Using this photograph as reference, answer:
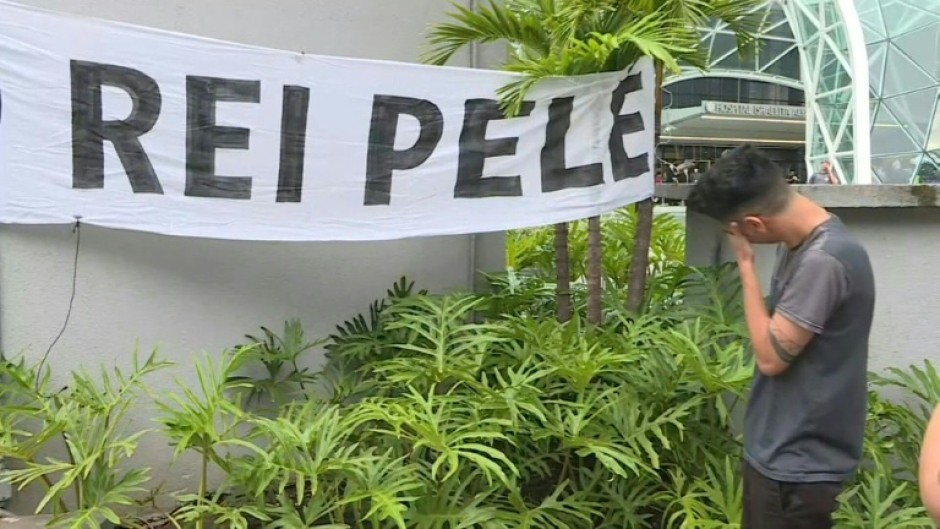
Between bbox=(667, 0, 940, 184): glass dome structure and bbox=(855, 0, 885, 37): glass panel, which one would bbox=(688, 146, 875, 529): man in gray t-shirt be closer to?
bbox=(667, 0, 940, 184): glass dome structure

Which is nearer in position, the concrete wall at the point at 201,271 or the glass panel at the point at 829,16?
the concrete wall at the point at 201,271

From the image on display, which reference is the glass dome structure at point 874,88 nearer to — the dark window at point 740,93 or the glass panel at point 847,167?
the glass panel at point 847,167

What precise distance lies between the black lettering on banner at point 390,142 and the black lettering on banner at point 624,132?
3.10ft

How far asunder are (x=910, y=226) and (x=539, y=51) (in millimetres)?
2029

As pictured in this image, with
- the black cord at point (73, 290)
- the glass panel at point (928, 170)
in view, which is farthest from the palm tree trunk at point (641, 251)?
the glass panel at point (928, 170)

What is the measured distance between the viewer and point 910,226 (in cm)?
376

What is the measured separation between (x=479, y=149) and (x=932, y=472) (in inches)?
117

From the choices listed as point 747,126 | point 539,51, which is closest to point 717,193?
point 539,51

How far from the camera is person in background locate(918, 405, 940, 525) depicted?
1343 millimetres

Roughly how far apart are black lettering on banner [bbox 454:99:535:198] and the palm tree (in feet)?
0.35

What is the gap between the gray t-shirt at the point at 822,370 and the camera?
85.9 inches

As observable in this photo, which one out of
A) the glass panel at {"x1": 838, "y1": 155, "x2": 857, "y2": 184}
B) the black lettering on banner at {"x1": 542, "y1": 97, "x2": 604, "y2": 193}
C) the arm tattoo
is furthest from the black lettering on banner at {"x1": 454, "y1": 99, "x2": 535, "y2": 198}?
the glass panel at {"x1": 838, "y1": 155, "x2": 857, "y2": 184}

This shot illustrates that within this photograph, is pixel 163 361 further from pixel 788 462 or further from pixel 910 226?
pixel 910 226

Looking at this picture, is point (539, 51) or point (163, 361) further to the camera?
point (539, 51)
